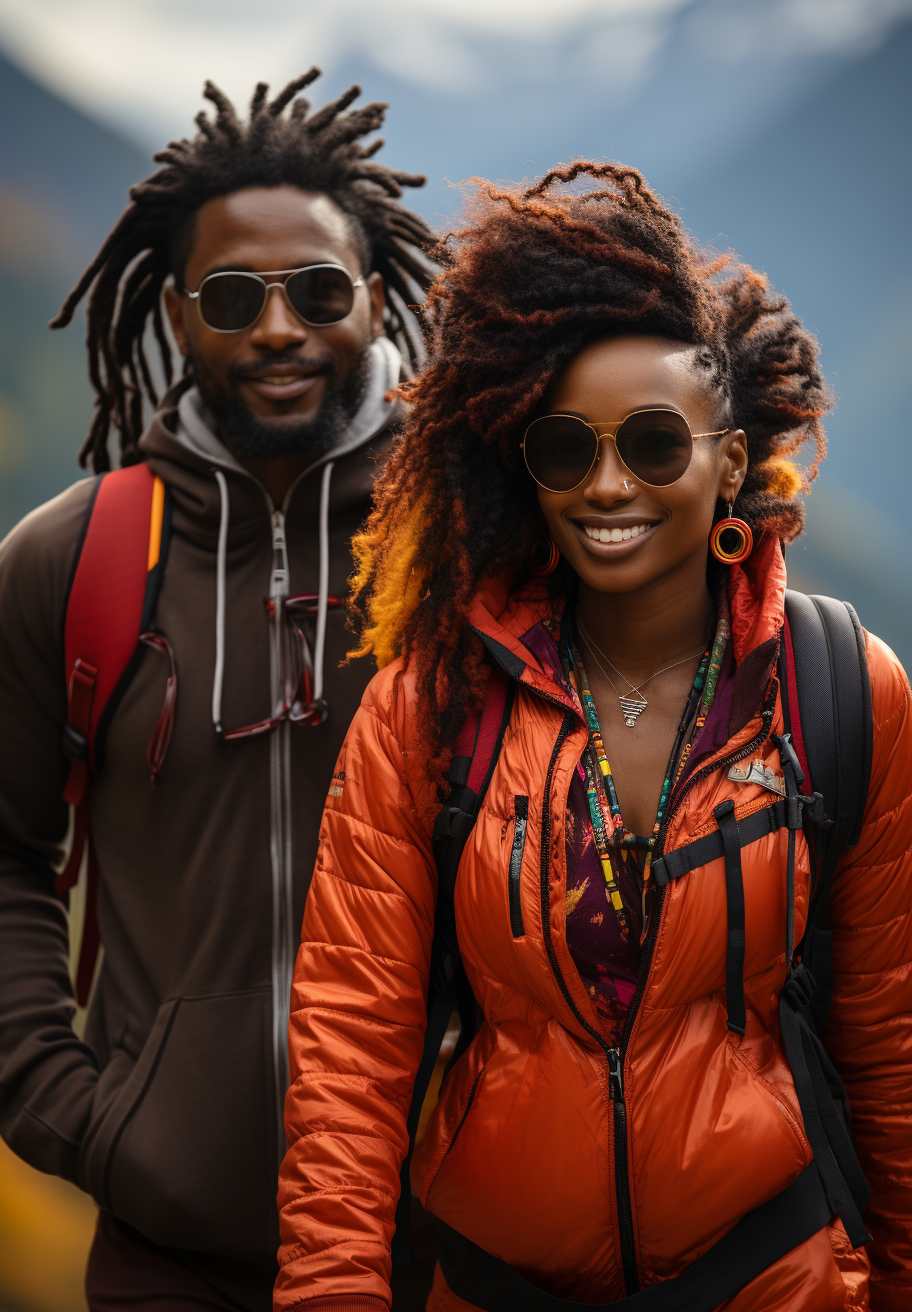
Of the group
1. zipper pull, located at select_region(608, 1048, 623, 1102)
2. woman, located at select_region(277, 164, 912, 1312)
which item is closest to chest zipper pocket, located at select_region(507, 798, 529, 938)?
woman, located at select_region(277, 164, 912, 1312)

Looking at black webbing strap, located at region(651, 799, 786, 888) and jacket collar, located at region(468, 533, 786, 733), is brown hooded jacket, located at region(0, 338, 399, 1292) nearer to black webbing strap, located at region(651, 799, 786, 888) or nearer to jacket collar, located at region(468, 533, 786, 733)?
jacket collar, located at region(468, 533, 786, 733)

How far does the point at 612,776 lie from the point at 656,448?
596 mm

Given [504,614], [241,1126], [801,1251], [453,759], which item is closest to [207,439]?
[504,614]

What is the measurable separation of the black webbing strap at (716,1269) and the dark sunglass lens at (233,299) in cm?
215

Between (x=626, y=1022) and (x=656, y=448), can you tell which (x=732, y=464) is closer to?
(x=656, y=448)

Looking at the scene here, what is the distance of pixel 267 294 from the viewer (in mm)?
2834

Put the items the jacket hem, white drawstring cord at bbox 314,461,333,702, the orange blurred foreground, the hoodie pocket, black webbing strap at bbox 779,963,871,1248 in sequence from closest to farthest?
the jacket hem → black webbing strap at bbox 779,963,871,1248 → the hoodie pocket → white drawstring cord at bbox 314,461,333,702 → the orange blurred foreground

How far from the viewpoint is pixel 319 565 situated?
2.91 metres

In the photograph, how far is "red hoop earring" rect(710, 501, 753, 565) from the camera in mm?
2166

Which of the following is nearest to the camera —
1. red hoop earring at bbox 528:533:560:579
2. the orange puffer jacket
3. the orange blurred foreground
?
the orange puffer jacket

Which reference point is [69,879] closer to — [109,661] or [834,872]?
[109,661]

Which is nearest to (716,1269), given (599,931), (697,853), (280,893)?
(599,931)

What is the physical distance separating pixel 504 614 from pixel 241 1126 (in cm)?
140

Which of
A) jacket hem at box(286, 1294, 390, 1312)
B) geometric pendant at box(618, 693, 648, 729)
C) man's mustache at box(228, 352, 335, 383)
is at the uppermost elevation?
man's mustache at box(228, 352, 335, 383)
